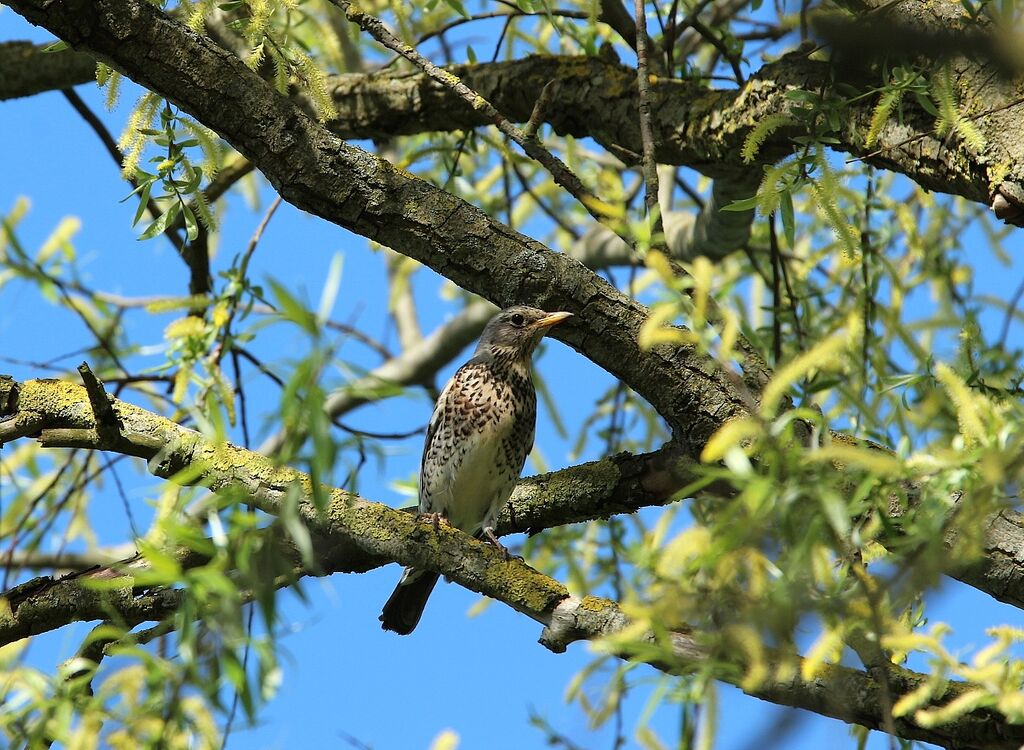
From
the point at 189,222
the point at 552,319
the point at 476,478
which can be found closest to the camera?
the point at 189,222

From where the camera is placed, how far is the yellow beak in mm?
3389

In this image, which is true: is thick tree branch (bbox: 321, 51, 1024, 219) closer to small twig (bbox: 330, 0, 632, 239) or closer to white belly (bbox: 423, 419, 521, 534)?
small twig (bbox: 330, 0, 632, 239)

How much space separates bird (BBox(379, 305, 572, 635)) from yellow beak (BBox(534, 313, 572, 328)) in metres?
0.83

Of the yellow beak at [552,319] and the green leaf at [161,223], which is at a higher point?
the yellow beak at [552,319]

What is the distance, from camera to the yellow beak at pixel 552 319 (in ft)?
11.1

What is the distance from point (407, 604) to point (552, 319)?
1882mm

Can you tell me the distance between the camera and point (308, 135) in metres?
3.19

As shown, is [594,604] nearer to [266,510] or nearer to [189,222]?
[266,510]

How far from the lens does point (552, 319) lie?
11.7ft

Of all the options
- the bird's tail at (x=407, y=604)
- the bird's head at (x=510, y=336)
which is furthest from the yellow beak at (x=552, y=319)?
the bird's tail at (x=407, y=604)

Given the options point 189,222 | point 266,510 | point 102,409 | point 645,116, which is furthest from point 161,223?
point 645,116

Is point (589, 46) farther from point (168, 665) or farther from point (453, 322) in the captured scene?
point (168, 665)

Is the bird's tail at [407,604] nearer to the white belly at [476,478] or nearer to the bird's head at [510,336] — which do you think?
the white belly at [476,478]

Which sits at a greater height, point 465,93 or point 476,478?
point 465,93
